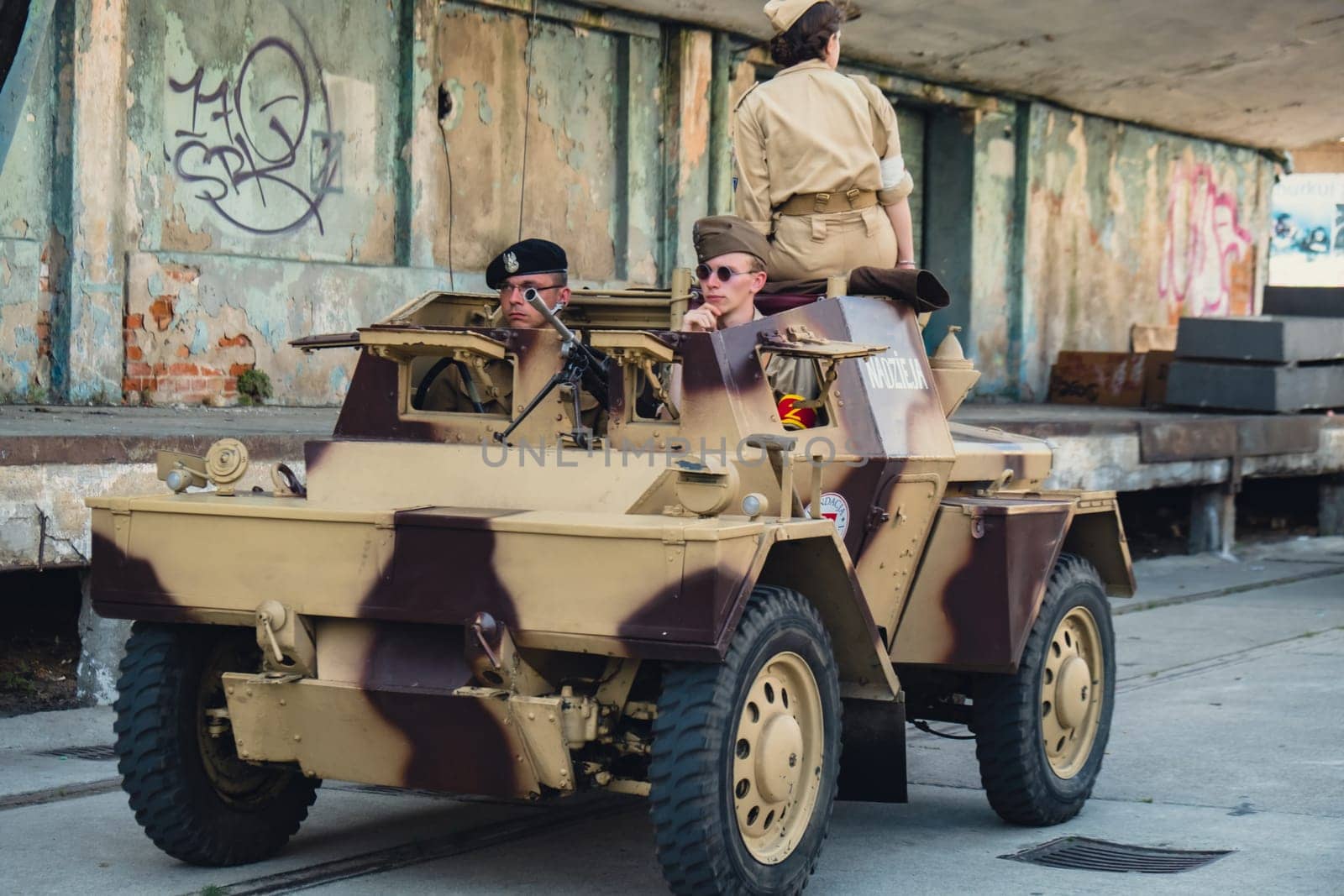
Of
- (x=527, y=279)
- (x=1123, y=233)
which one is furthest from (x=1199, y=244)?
(x=527, y=279)

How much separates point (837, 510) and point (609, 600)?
1227mm

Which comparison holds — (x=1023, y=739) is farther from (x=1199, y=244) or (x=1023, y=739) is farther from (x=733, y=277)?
(x=1199, y=244)

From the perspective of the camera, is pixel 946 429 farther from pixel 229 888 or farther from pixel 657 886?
pixel 229 888

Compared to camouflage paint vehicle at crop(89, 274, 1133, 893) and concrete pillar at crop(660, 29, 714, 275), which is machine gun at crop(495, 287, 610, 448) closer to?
camouflage paint vehicle at crop(89, 274, 1133, 893)

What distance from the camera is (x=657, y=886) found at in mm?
4770

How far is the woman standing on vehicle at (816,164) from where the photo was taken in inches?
236

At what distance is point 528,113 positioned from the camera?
1370 cm

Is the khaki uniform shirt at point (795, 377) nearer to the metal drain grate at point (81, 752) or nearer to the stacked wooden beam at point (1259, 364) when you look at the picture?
the metal drain grate at point (81, 752)

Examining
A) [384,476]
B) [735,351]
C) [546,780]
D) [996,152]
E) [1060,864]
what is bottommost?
[1060,864]

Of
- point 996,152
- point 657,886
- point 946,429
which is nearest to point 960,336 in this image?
point 996,152

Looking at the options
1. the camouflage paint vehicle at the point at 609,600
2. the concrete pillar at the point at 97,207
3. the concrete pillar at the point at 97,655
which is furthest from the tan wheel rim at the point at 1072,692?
the concrete pillar at the point at 97,207

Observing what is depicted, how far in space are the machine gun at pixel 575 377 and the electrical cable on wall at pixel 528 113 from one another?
28.4ft

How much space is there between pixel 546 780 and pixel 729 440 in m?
1.05

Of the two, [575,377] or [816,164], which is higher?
[816,164]
